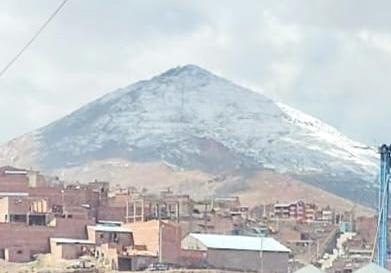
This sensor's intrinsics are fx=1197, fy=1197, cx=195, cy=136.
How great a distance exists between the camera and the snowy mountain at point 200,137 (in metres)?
110

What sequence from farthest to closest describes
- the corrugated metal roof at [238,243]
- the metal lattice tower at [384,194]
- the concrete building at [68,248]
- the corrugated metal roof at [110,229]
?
the corrugated metal roof at [238,243]
the corrugated metal roof at [110,229]
the concrete building at [68,248]
the metal lattice tower at [384,194]

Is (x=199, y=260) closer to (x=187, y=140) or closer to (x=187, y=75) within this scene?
(x=187, y=140)

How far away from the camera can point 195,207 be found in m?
59.6

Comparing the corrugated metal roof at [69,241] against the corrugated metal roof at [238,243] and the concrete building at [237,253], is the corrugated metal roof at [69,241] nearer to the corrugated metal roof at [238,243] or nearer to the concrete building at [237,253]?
the concrete building at [237,253]

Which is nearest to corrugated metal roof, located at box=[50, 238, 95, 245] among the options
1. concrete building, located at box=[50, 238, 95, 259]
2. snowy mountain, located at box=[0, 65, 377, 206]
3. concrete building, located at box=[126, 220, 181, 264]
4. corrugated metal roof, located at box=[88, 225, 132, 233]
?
concrete building, located at box=[50, 238, 95, 259]

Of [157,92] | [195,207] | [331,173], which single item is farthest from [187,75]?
[195,207]

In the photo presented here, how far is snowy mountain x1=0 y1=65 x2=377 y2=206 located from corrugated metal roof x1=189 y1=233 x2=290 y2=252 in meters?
47.0

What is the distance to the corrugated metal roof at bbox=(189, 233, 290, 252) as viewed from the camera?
49375mm

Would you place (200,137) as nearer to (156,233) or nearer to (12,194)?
(12,194)

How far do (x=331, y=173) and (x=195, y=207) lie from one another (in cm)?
5452

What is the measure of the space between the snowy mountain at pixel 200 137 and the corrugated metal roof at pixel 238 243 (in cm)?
4702

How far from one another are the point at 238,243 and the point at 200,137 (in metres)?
67.4

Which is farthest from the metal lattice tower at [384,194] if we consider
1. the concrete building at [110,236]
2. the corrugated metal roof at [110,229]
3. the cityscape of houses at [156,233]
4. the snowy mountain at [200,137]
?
the snowy mountain at [200,137]

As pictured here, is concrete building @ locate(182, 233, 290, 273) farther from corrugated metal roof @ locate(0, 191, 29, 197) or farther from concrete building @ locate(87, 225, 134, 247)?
corrugated metal roof @ locate(0, 191, 29, 197)
